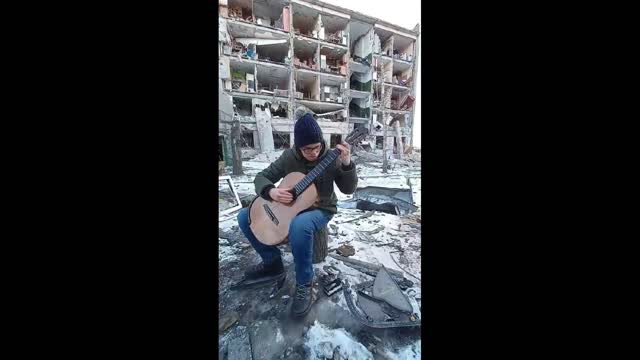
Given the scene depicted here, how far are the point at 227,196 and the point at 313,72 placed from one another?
3.20 ft

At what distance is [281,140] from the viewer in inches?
36.0

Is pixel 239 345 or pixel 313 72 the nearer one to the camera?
pixel 239 345

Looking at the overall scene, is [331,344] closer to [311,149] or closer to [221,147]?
[311,149]

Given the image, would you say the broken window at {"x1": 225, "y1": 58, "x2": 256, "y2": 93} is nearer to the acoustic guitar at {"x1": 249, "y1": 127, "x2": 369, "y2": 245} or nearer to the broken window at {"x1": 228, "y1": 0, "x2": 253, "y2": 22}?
the broken window at {"x1": 228, "y1": 0, "x2": 253, "y2": 22}

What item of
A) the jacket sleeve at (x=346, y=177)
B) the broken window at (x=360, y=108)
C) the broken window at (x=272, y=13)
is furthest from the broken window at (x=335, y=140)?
the broken window at (x=272, y=13)

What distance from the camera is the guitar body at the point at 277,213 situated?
787 millimetres

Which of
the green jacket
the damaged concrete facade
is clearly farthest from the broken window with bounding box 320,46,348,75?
the green jacket

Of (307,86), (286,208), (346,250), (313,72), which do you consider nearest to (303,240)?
(286,208)

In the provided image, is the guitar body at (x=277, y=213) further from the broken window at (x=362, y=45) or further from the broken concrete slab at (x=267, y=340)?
the broken window at (x=362, y=45)

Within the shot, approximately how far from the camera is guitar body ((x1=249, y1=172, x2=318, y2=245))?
2.58ft
